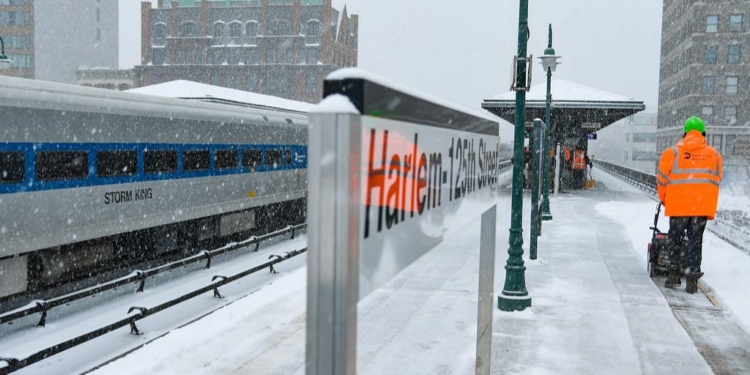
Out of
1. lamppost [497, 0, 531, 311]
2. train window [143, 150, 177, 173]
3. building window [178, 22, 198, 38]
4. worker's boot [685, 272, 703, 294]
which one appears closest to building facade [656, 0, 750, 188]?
building window [178, 22, 198, 38]

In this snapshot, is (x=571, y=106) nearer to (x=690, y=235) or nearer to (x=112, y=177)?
(x=690, y=235)

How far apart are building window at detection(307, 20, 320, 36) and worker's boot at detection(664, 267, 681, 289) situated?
240 ft

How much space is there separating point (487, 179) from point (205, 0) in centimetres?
8207

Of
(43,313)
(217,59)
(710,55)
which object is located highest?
(710,55)

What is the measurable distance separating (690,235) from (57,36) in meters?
95.1

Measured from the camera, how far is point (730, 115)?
2783 inches

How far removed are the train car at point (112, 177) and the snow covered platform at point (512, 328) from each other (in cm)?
315

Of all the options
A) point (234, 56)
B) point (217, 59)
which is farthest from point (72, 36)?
Answer: point (234, 56)

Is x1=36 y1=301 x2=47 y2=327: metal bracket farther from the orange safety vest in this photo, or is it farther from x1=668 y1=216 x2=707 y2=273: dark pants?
the orange safety vest

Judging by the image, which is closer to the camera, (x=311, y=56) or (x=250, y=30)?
(x=311, y=56)

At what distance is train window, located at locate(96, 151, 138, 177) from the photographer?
1133 centimetres

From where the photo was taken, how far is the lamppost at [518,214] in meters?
8.87

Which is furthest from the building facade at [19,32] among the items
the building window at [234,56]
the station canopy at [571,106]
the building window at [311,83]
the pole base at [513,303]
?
the pole base at [513,303]

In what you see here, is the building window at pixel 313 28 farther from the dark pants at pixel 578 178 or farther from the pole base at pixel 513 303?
the pole base at pixel 513 303
